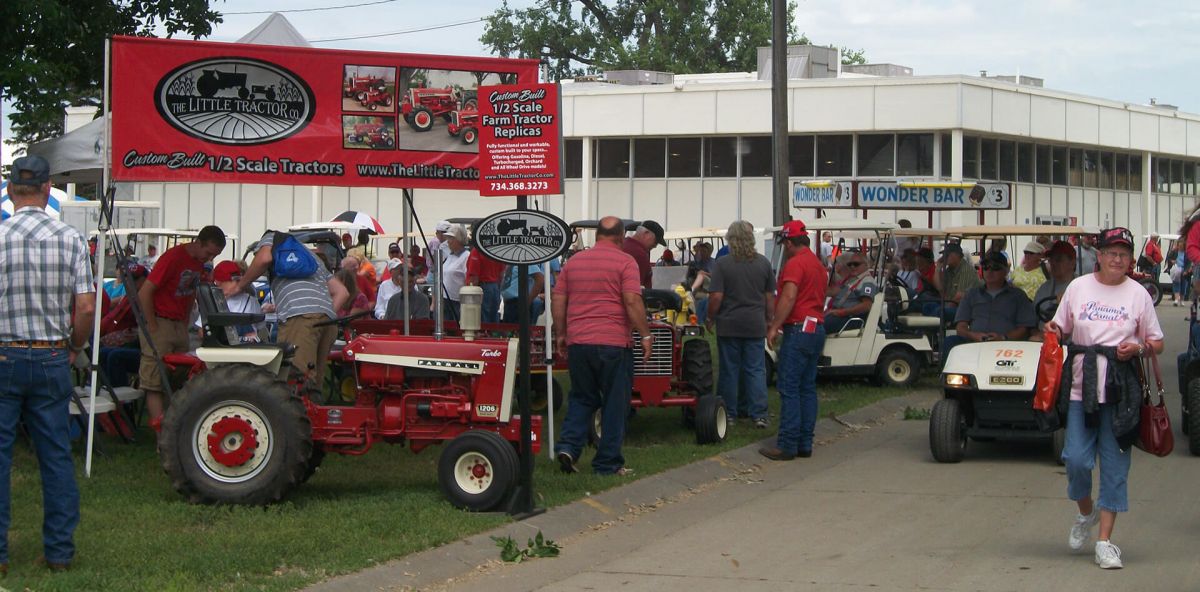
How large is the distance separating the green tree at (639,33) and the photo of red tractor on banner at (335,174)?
58661 millimetres

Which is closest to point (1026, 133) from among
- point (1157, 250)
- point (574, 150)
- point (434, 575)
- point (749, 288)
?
point (1157, 250)

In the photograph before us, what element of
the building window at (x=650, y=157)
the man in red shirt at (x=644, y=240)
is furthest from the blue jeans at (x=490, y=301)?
the building window at (x=650, y=157)

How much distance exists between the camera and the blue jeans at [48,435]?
6.87m

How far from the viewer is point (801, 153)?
4175 centimetres

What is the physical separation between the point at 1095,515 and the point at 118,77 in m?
7.05

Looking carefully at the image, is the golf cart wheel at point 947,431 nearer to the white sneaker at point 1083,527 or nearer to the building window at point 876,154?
the white sneaker at point 1083,527

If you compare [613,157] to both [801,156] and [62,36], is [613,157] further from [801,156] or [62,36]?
[62,36]

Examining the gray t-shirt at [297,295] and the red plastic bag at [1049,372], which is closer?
the red plastic bag at [1049,372]

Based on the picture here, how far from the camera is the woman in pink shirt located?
747 centimetres

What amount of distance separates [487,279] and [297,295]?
475 cm

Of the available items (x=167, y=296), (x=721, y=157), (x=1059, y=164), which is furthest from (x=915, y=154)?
(x=167, y=296)

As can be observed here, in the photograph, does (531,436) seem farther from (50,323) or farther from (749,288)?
Result: (749,288)

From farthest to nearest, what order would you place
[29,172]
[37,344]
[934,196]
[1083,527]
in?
[934,196] < [1083,527] < [29,172] < [37,344]

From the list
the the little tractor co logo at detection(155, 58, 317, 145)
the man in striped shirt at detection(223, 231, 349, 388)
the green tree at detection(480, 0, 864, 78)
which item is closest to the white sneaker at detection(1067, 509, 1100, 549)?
the man in striped shirt at detection(223, 231, 349, 388)
